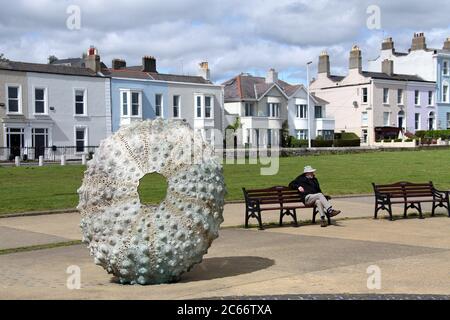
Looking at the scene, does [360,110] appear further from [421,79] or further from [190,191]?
[190,191]

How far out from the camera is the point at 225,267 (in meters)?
9.61

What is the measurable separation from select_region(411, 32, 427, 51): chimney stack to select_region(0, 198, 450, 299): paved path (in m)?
72.8

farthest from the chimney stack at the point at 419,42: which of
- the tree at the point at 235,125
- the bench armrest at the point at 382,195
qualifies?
the bench armrest at the point at 382,195

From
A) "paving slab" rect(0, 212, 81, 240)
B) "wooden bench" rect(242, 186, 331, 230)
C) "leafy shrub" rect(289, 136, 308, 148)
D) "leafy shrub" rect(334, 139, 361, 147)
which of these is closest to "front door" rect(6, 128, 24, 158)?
"leafy shrub" rect(289, 136, 308, 148)

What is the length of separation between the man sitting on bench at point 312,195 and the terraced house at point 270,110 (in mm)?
47613

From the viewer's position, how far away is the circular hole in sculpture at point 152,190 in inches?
755

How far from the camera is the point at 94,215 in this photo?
8.52 m

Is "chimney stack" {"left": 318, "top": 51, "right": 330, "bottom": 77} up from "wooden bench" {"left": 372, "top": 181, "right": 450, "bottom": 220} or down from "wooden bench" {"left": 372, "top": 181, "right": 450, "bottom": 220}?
up

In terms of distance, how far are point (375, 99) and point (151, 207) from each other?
68904 mm

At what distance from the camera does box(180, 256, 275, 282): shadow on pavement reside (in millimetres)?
8950

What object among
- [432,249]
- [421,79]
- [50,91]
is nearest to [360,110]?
[421,79]

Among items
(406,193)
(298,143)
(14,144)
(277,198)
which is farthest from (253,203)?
(298,143)

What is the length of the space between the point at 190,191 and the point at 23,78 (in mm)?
42678

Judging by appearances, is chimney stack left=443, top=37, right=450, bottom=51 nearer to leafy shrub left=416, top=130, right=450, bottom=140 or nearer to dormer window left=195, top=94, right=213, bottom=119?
leafy shrub left=416, top=130, right=450, bottom=140
